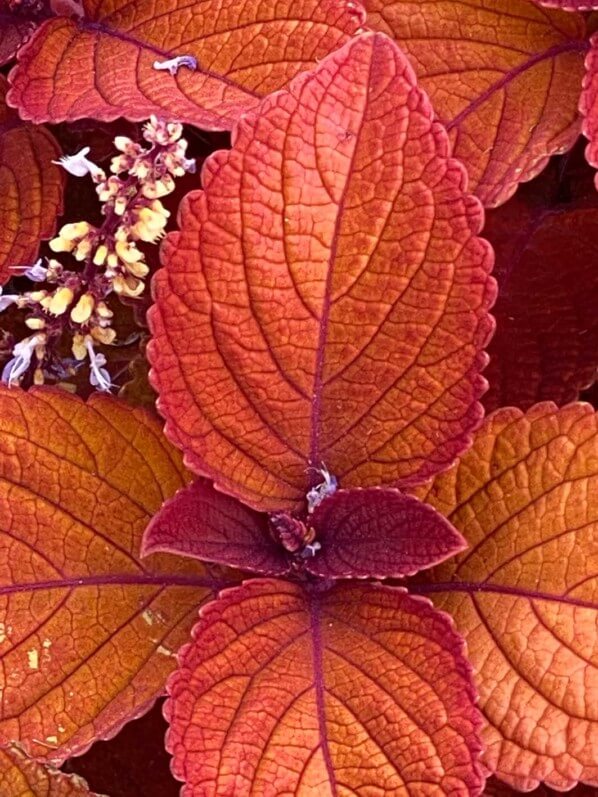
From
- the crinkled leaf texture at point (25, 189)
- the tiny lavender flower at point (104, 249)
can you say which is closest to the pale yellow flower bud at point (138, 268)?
the tiny lavender flower at point (104, 249)

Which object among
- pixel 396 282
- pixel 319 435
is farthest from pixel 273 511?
pixel 396 282

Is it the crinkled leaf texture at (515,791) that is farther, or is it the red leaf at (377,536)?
the crinkled leaf texture at (515,791)

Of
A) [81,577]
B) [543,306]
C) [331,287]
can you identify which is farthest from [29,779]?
[543,306]

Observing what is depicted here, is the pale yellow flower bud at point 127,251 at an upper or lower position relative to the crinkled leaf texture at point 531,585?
upper

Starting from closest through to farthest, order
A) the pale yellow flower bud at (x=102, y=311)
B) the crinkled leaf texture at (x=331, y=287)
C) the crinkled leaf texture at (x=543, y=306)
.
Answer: the crinkled leaf texture at (x=331, y=287) < the pale yellow flower bud at (x=102, y=311) < the crinkled leaf texture at (x=543, y=306)

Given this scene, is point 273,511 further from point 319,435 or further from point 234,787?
point 234,787

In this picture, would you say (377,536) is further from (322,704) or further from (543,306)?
(543,306)

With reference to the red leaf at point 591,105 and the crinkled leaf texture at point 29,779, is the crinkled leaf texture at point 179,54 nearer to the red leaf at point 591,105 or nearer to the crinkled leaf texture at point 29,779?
the red leaf at point 591,105

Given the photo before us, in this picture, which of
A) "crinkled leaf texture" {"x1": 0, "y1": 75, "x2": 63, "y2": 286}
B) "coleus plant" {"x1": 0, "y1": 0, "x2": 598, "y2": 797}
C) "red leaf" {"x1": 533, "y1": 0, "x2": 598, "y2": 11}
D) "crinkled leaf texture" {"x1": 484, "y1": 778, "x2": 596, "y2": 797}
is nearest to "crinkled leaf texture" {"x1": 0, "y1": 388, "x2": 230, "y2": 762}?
"coleus plant" {"x1": 0, "y1": 0, "x2": 598, "y2": 797}
